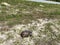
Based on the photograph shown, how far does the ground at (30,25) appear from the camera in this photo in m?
18.5

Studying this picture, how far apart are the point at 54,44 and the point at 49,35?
4.78 ft

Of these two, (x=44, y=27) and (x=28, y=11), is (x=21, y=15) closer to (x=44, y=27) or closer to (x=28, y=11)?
(x=28, y=11)

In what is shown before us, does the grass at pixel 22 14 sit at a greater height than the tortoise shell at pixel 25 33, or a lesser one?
lesser

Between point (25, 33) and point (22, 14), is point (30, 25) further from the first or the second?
point (22, 14)

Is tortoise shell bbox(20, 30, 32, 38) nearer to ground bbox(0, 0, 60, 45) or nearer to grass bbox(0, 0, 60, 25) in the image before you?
ground bbox(0, 0, 60, 45)

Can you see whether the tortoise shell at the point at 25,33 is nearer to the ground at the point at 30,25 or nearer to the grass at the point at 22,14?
the ground at the point at 30,25

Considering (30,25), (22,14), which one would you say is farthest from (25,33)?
(22,14)

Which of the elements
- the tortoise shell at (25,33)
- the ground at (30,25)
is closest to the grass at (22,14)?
the ground at (30,25)

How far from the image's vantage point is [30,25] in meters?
22.4

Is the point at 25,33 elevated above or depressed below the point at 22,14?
above

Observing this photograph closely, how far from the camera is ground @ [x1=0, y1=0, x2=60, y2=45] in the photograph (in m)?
18.5

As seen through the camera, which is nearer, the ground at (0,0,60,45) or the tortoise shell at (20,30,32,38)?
the ground at (0,0,60,45)

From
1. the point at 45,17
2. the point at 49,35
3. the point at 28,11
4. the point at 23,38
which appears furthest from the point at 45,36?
the point at 28,11

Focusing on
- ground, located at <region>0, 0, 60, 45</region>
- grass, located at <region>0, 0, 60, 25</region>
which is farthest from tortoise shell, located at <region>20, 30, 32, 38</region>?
grass, located at <region>0, 0, 60, 25</region>
